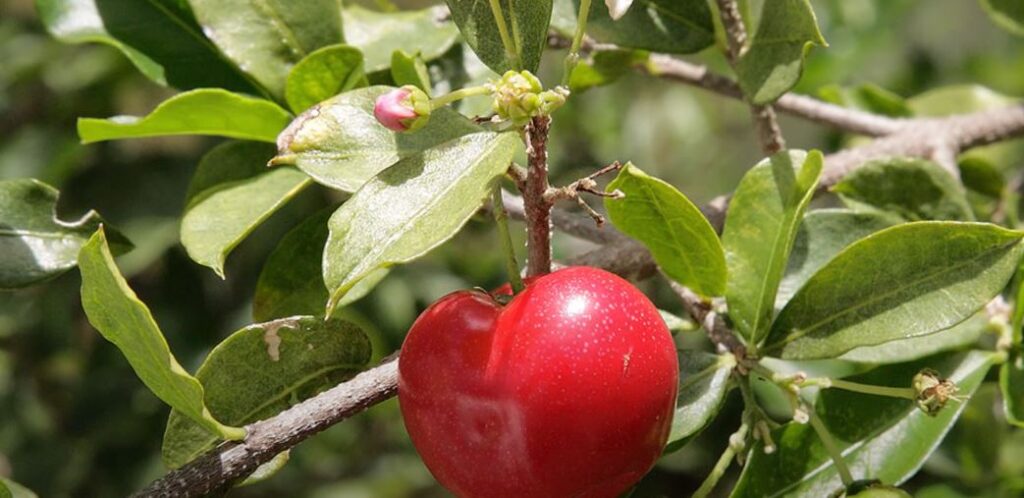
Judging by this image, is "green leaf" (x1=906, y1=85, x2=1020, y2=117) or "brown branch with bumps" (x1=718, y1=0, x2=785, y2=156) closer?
"brown branch with bumps" (x1=718, y1=0, x2=785, y2=156)

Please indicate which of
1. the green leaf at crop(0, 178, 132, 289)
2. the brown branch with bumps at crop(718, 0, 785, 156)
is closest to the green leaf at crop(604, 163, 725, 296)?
the brown branch with bumps at crop(718, 0, 785, 156)

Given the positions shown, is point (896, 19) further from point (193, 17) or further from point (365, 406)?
point (365, 406)

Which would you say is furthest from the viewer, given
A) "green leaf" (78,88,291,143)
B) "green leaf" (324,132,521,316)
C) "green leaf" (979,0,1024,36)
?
"green leaf" (979,0,1024,36)

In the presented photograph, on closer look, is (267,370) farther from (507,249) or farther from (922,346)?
(922,346)

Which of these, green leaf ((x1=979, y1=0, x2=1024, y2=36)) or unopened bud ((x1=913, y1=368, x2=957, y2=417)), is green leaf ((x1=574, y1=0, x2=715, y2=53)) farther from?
green leaf ((x1=979, y1=0, x2=1024, y2=36))

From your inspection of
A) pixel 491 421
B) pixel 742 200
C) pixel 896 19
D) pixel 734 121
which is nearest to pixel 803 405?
pixel 742 200
